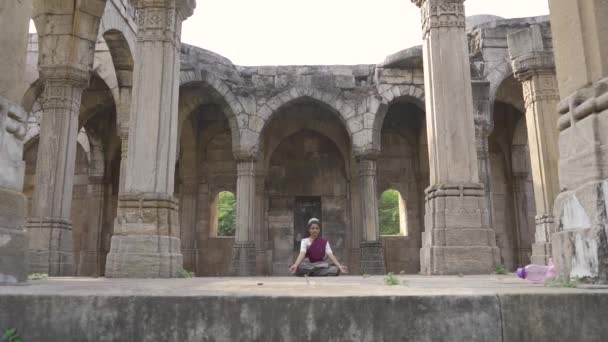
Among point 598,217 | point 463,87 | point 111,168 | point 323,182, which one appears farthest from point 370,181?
point 598,217

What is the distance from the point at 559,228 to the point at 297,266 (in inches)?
146

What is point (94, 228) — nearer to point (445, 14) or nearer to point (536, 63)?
point (445, 14)

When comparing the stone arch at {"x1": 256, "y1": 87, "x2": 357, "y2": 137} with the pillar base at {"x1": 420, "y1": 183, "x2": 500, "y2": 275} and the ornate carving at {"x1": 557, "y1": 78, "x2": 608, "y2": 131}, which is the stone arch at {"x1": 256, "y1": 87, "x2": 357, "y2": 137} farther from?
the ornate carving at {"x1": 557, "y1": 78, "x2": 608, "y2": 131}

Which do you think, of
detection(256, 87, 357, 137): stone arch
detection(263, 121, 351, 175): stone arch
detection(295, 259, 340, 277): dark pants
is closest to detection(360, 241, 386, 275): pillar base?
detection(256, 87, 357, 137): stone arch

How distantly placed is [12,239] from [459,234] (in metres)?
4.76

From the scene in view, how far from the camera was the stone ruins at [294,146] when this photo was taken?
312cm

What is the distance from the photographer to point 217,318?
2016 mm

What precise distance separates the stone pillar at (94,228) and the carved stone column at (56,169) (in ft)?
23.4

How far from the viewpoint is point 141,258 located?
5.78 meters

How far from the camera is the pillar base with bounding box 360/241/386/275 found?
12867 mm

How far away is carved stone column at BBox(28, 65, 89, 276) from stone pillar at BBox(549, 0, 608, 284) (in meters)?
8.43

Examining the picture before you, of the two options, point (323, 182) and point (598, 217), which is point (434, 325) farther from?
point (323, 182)

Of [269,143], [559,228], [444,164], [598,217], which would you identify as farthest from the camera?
[269,143]

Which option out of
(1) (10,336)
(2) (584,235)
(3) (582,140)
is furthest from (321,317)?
(3) (582,140)
